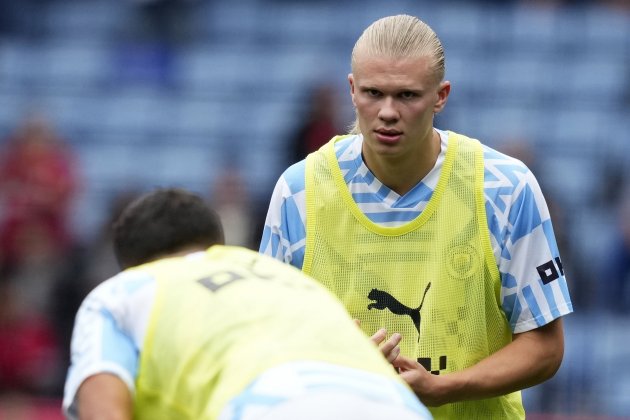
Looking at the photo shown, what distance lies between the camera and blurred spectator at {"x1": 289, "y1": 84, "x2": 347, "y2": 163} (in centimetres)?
1021

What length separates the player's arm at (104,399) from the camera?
3518 millimetres

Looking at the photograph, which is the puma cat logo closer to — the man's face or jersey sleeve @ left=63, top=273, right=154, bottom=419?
the man's face

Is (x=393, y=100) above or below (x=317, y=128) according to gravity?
above

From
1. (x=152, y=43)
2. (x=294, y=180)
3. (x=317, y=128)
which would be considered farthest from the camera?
(x=152, y=43)

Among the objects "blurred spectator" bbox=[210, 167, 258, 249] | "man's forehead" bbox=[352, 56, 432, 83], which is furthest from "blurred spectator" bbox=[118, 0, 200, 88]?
"man's forehead" bbox=[352, 56, 432, 83]

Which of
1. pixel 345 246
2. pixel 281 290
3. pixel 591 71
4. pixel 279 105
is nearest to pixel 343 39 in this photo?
pixel 279 105

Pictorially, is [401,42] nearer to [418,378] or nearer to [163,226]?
[418,378]

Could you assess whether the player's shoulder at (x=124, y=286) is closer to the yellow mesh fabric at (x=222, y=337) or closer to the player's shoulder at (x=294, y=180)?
the yellow mesh fabric at (x=222, y=337)

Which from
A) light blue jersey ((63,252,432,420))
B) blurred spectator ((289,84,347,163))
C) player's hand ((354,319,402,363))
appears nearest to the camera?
light blue jersey ((63,252,432,420))

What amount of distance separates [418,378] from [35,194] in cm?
708

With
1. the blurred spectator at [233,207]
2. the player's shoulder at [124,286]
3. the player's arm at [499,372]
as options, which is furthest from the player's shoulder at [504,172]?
the blurred spectator at [233,207]

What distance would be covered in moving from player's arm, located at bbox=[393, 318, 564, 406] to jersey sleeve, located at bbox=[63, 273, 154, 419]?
1.12 meters

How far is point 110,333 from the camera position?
369 centimetres

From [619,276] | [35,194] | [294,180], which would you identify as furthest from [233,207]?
[294,180]
